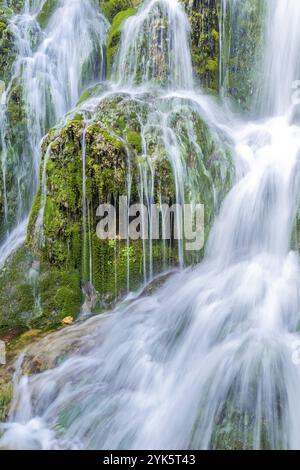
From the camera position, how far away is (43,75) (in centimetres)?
1132

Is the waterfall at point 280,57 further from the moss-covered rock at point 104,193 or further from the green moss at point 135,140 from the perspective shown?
the green moss at point 135,140

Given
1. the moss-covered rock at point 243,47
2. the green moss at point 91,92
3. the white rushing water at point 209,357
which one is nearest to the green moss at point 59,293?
the white rushing water at point 209,357

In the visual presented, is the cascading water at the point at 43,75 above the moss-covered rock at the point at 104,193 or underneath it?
above

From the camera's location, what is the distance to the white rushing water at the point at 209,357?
482cm

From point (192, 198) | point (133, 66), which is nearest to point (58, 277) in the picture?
point (192, 198)

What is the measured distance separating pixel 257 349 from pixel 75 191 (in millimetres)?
4222

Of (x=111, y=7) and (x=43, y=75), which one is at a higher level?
(x=111, y=7)

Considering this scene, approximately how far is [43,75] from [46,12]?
2.64m

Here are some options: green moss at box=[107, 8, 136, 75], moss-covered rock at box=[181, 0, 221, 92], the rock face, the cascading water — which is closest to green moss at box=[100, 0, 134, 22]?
the cascading water

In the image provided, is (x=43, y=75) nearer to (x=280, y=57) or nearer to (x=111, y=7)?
(x=111, y=7)

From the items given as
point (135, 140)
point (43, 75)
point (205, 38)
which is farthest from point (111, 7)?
point (135, 140)

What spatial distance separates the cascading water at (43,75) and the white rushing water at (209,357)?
191 inches

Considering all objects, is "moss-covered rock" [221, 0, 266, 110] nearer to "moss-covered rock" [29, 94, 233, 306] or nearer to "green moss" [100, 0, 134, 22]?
"green moss" [100, 0, 134, 22]

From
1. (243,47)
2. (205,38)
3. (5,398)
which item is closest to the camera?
(5,398)
